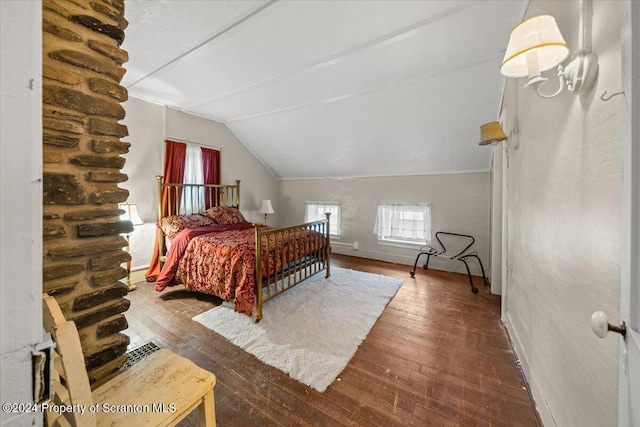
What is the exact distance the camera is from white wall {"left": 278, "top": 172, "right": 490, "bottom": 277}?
3.80 meters

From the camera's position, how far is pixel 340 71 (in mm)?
2617

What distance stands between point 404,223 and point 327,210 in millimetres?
1677

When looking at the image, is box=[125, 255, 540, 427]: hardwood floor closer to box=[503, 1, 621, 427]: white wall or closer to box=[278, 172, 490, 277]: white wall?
box=[503, 1, 621, 427]: white wall

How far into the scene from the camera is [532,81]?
1.05 metres

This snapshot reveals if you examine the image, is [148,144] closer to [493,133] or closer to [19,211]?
[19,211]

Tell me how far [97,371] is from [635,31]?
1.90 meters

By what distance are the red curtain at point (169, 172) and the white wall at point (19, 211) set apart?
346 centimetres

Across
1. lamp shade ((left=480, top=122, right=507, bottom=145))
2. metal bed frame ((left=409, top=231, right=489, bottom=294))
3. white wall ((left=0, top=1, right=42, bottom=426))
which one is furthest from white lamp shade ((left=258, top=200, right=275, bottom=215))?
white wall ((left=0, top=1, right=42, bottom=426))

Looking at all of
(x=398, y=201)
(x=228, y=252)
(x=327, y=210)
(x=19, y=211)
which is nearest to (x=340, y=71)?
(x=228, y=252)

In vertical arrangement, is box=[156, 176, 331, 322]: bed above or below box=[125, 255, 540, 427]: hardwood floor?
above

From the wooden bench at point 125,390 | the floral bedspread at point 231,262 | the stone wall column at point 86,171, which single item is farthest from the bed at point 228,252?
the stone wall column at point 86,171

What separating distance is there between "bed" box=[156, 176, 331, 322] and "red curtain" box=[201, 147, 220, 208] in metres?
0.14

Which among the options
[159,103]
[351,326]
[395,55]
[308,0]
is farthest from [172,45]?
[351,326]

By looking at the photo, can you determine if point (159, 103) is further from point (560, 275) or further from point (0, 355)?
point (560, 275)
